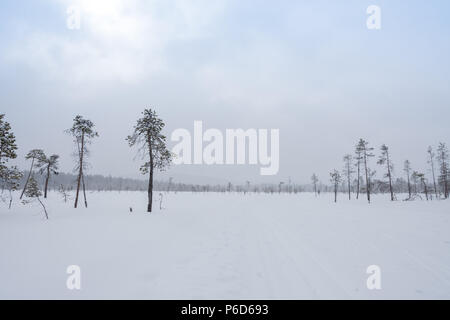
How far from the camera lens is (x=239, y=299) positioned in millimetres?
4781

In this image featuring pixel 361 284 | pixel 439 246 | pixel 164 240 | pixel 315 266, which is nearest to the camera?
pixel 361 284

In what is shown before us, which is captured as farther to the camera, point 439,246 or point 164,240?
point 164,240
